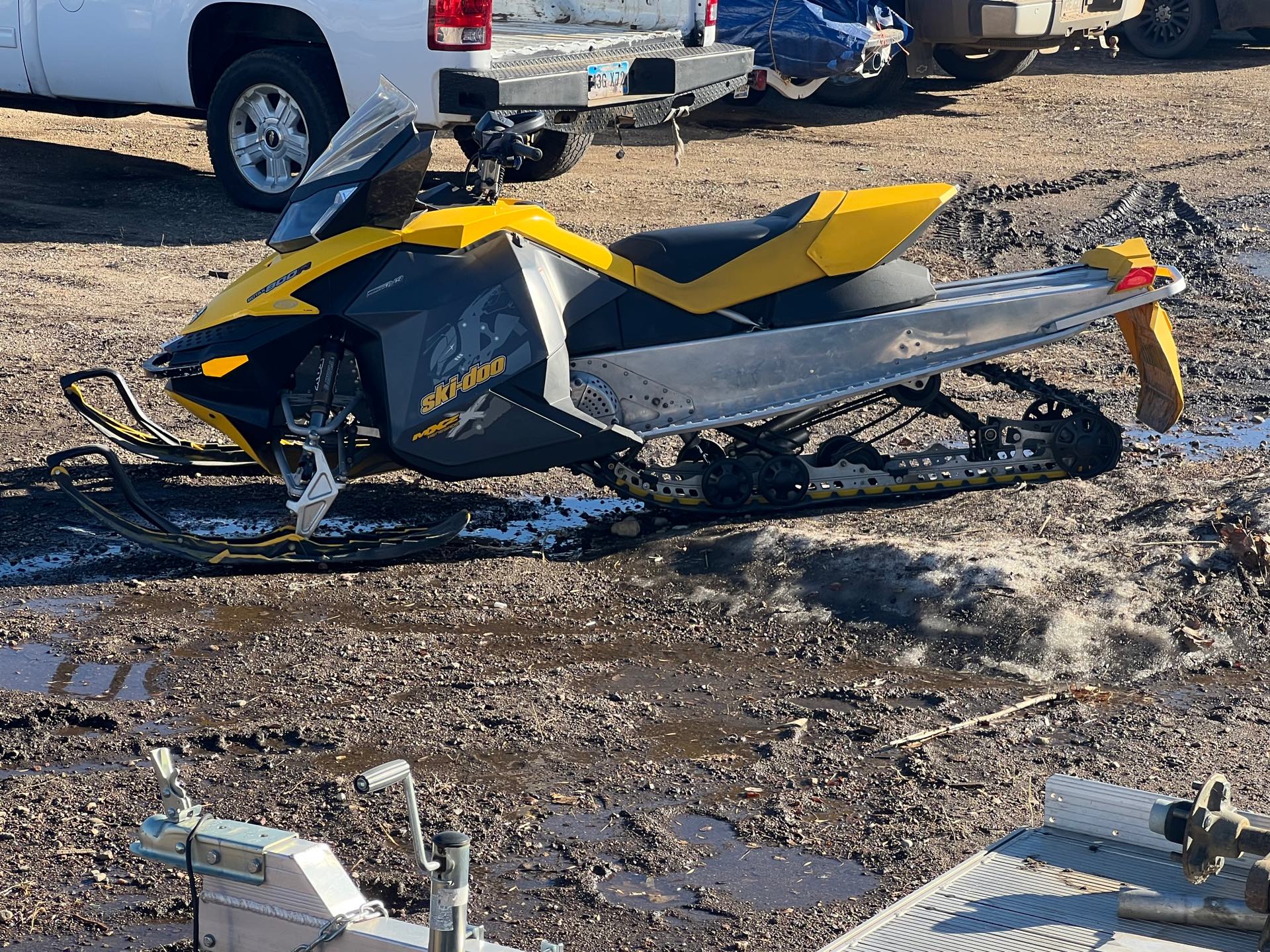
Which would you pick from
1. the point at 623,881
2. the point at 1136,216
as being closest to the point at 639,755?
the point at 623,881

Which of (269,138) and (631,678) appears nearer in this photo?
(631,678)

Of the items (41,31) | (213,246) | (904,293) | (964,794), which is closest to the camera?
(964,794)

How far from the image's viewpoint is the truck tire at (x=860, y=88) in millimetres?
14195

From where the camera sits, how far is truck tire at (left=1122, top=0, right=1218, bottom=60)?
17031 mm

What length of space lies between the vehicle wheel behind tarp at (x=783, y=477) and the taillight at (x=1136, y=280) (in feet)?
4.41

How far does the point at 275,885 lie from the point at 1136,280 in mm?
4277

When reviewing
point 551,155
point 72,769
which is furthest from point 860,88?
point 72,769

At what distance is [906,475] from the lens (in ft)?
19.5

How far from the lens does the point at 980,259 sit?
9570mm

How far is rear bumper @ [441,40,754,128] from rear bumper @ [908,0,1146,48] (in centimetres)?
465

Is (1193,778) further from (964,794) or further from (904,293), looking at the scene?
(904,293)

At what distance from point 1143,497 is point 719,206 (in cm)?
510

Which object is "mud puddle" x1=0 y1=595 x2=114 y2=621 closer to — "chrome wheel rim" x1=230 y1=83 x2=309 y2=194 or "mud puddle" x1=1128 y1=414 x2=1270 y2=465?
"mud puddle" x1=1128 y1=414 x2=1270 y2=465

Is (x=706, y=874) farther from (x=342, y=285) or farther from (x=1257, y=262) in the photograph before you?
(x=1257, y=262)
